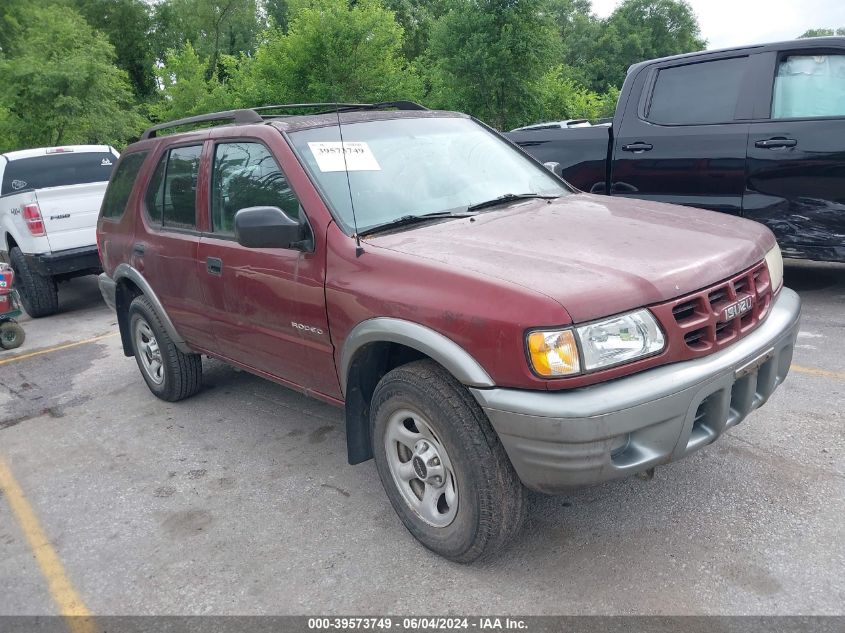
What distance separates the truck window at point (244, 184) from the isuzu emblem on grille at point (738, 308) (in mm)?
1875

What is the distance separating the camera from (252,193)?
358 centimetres

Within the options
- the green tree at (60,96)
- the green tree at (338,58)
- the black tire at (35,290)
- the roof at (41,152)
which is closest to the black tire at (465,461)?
the black tire at (35,290)

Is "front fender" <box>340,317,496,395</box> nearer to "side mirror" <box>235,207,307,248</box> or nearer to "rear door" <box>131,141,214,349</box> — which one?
"side mirror" <box>235,207,307,248</box>

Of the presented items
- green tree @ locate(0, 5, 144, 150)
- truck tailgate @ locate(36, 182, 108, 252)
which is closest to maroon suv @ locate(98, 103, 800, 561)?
truck tailgate @ locate(36, 182, 108, 252)

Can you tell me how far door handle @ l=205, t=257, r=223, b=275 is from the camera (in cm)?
375

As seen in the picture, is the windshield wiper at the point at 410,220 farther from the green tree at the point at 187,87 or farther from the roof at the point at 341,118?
the green tree at the point at 187,87

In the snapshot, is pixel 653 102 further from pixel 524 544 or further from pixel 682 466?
pixel 524 544

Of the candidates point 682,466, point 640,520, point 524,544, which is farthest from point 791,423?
point 524,544

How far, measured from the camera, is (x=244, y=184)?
12.0ft

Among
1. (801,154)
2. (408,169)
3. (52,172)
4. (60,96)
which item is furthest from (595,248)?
(60,96)

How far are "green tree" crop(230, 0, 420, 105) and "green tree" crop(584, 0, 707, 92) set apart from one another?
39.4m

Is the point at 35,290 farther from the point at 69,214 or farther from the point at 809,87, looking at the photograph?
the point at 809,87

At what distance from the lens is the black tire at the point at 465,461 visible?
249 centimetres

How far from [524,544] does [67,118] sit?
691 inches
